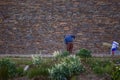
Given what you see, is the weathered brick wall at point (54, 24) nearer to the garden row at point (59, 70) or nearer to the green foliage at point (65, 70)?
the garden row at point (59, 70)

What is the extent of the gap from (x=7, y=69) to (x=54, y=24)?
36.9 feet

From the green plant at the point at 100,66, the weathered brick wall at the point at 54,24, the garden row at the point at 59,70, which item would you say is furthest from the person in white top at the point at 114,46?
the garden row at the point at 59,70

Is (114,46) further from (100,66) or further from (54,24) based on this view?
(100,66)

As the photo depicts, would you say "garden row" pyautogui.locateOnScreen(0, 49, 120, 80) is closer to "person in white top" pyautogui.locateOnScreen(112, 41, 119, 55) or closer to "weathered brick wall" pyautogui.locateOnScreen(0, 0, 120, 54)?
"person in white top" pyautogui.locateOnScreen(112, 41, 119, 55)

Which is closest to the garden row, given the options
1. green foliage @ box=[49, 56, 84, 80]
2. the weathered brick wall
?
green foliage @ box=[49, 56, 84, 80]

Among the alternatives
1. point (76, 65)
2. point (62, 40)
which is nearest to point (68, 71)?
point (76, 65)

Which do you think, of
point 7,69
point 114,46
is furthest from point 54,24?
point 7,69

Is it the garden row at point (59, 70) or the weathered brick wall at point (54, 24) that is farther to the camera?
the weathered brick wall at point (54, 24)

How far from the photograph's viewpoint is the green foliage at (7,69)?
32.5ft

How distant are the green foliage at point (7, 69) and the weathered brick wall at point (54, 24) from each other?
393 inches

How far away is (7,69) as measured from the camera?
1014cm

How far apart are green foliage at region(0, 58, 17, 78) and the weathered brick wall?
9.98 m

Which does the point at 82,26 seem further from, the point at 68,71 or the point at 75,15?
the point at 68,71

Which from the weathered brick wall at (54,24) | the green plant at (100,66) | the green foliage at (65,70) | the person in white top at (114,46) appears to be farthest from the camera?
the weathered brick wall at (54,24)
